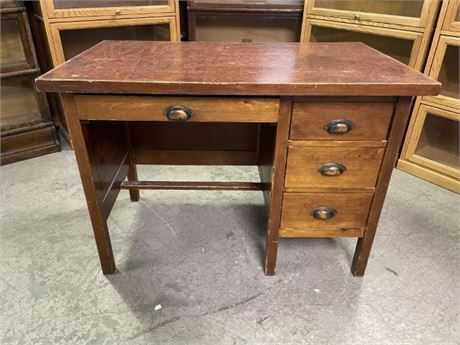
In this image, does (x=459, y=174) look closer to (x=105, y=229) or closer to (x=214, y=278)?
(x=214, y=278)

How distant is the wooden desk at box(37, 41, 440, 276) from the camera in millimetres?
1003

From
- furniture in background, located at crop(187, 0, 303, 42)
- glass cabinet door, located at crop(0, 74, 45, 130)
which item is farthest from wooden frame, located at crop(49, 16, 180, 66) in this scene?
glass cabinet door, located at crop(0, 74, 45, 130)

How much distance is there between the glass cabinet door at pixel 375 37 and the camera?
6.40 feet

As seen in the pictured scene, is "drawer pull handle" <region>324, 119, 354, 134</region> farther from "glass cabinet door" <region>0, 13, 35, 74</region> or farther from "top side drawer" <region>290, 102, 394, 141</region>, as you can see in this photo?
"glass cabinet door" <region>0, 13, 35, 74</region>

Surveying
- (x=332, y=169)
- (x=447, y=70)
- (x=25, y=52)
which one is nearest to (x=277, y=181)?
(x=332, y=169)

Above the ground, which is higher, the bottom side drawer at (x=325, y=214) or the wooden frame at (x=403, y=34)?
the wooden frame at (x=403, y=34)

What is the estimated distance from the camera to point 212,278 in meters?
1.40

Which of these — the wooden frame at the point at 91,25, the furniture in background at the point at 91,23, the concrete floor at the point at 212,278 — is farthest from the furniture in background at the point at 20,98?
the concrete floor at the point at 212,278

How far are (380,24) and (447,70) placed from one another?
478mm

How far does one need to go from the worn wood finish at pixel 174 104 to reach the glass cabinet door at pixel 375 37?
4.48 ft

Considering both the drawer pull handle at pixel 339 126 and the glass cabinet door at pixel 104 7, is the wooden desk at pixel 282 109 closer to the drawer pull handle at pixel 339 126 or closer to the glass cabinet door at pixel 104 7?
the drawer pull handle at pixel 339 126

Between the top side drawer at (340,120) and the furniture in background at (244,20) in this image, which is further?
the furniture in background at (244,20)

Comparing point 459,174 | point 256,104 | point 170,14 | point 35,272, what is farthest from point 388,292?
point 170,14

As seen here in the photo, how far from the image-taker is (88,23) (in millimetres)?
1988
